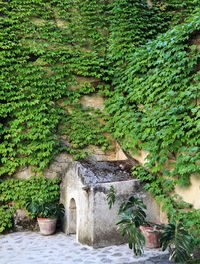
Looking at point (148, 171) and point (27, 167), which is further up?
point (27, 167)

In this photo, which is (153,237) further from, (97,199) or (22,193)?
(22,193)

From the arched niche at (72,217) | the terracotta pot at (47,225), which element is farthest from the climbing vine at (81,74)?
the terracotta pot at (47,225)

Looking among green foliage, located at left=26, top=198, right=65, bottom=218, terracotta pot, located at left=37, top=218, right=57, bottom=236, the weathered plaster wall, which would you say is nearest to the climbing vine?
the weathered plaster wall

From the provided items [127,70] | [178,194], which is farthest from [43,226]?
[127,70]

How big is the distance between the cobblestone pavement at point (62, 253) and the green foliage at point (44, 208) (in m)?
0.52

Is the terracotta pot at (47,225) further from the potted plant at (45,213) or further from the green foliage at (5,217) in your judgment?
the green foliage at (5,217)

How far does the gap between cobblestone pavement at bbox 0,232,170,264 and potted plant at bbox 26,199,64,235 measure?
0.87ft

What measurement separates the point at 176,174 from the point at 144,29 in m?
4.47

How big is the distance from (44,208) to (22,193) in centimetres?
95

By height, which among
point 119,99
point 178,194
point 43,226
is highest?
point 119,99

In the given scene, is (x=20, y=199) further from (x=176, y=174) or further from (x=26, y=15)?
(x=26, y=15)

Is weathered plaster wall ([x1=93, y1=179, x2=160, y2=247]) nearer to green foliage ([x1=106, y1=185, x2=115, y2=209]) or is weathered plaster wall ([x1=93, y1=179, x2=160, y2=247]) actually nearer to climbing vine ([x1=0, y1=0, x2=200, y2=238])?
green foliage ([x1=106, y1=185, x2=115, y2=209])

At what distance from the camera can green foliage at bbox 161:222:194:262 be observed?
3254mm

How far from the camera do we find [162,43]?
16.5 ft
